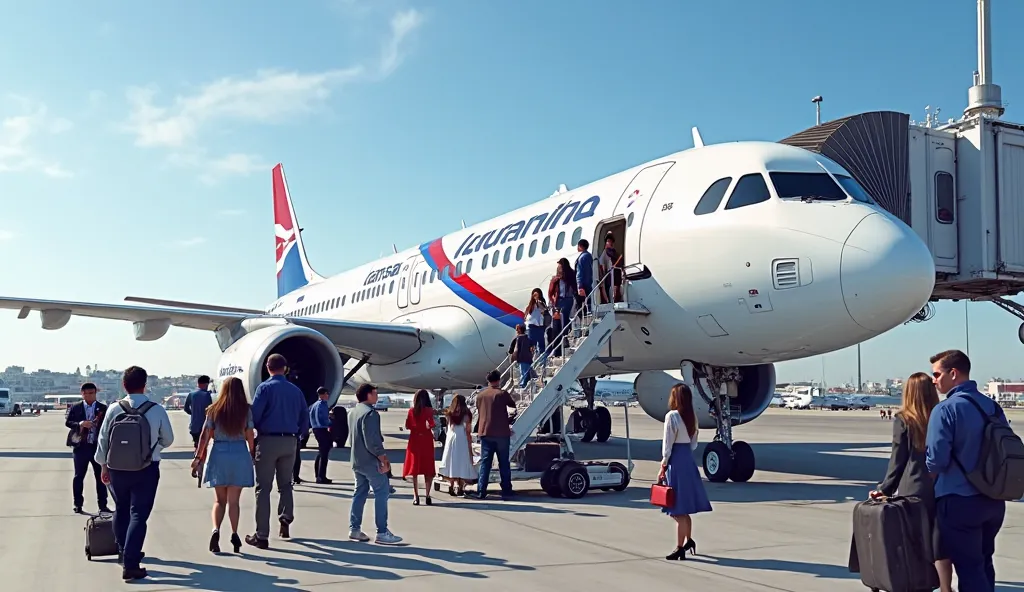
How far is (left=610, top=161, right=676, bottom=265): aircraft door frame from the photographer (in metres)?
11.2

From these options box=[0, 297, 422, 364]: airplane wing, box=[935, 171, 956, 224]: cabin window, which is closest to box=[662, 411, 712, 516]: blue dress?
box=[0, 297, 422, 364]: airplane wing

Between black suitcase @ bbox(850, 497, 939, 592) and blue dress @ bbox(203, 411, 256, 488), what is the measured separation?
4440 millimetres

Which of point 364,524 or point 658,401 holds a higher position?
point 658,401

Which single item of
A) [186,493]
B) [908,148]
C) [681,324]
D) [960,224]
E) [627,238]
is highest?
[908,148]

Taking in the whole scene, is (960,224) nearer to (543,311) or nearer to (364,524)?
(543,311)

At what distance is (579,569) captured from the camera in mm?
6137

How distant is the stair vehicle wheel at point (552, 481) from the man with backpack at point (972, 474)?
5.64 metres

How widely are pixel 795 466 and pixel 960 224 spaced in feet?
18.5

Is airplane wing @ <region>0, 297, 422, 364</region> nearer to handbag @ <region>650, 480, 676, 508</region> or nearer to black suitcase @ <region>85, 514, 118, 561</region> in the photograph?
black suitcase @ <region>85, 514, 118, 561</region>

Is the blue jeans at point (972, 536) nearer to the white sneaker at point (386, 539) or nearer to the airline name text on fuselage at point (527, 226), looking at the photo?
the white sneaker at point (386, 539)

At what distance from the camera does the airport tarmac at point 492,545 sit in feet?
19.1

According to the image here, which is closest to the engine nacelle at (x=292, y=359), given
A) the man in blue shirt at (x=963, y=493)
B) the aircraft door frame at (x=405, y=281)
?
the aircraft door frame at (x=405, y=281)

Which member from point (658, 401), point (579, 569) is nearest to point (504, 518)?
point (579, 569)

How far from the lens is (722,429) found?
11172 millimetres
